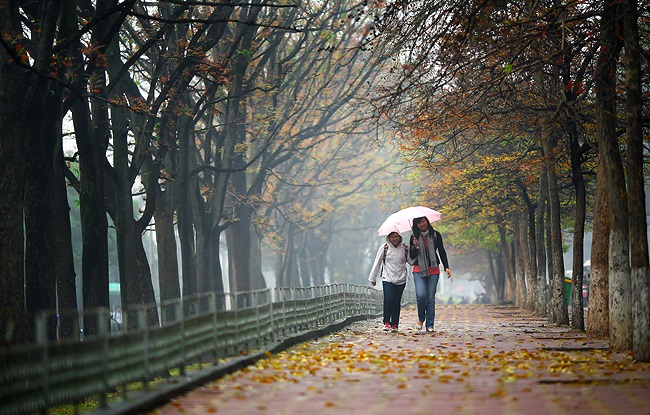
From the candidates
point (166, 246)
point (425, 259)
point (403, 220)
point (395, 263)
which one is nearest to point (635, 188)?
point (425, 259)

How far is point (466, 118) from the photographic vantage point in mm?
23266

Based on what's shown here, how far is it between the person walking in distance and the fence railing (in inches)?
96.2

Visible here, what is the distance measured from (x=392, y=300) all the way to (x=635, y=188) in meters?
7.96

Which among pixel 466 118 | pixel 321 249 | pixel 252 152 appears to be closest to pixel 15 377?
pixel 466 118

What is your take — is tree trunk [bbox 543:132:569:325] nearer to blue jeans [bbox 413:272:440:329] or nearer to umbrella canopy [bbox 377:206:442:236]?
umbrella canopy [bbox 377:206:442:236]

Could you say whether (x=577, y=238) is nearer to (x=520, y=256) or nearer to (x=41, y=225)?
(x=41, y=225)

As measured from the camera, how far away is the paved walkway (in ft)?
33.1

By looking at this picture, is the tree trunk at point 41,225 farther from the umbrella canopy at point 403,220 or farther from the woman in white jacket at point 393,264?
the umbrella canopy at point 403,220

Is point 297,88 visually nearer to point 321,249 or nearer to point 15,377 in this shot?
point 15,377

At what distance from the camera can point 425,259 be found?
21.4m

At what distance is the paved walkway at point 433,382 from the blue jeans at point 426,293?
2639mm

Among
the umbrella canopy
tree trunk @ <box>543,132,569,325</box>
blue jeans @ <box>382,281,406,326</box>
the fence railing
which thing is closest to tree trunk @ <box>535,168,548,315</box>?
tree trunk @ <box>543,132,569,325</box>

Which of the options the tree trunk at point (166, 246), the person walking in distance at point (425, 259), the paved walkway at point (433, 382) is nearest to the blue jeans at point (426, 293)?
the person walking in distance at point (425, 259)

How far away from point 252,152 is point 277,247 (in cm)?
1719
